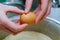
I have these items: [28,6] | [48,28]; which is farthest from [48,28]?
[28,6]

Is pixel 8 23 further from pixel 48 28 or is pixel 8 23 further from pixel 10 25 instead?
pixel 48 28

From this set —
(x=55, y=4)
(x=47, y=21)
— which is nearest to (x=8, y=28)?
(x=47, y=21)

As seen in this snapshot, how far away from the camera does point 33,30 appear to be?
642 mm

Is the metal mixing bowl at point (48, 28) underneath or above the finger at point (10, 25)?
underneath

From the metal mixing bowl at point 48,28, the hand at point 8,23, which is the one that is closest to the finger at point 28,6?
the hand at point 8,23

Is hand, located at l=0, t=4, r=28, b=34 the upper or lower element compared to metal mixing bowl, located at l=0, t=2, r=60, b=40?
upper

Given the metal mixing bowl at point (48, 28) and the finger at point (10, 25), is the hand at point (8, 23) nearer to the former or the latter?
the finger at point (10, 25)

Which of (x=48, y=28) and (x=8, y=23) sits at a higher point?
(x=8, y=23)

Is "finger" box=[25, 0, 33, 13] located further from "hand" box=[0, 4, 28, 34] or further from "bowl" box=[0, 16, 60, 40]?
"bowl" box=[0, 16, 60, 40]

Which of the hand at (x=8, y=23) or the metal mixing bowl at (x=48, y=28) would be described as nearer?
the hand at (x=8, y=23)

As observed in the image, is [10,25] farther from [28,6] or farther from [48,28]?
[48,28]

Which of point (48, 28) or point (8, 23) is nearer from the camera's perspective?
point (8, 23)

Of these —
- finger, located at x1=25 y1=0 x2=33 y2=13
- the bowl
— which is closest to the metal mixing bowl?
the bowl

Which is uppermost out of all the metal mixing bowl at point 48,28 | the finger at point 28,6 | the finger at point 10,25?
the finger at point 28,6
